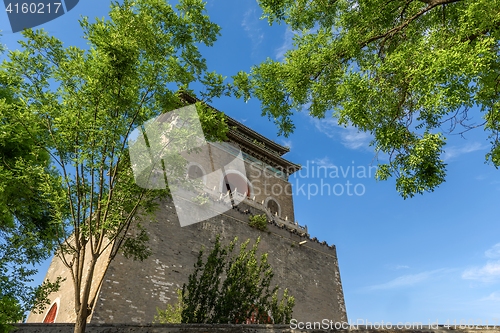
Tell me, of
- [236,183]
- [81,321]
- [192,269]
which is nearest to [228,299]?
[81,321]

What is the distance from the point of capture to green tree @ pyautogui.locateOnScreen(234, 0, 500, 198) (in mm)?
5121

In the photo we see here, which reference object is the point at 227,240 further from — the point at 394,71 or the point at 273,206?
the point at 394,71

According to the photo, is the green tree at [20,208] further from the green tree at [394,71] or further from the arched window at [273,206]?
the arched window at [273,206]

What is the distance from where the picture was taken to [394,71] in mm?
6090

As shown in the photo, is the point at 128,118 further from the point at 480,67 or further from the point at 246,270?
the point at 480,67

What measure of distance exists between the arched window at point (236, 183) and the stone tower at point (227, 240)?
0.07 m

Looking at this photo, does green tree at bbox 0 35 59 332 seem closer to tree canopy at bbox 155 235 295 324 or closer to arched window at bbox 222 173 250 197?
tree canopy at bbox 155 235 295 324

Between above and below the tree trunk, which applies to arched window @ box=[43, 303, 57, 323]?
above

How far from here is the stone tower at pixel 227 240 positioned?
10.7 meters

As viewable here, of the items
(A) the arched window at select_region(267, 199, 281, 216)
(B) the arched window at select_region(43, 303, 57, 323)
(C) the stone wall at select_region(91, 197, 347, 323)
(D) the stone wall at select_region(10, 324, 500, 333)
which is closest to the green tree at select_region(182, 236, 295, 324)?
(D) the stone wall at select_region(10, 324, 500, 333)

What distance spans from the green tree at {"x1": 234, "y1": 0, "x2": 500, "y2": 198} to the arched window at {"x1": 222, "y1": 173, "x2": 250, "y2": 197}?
12700 mm

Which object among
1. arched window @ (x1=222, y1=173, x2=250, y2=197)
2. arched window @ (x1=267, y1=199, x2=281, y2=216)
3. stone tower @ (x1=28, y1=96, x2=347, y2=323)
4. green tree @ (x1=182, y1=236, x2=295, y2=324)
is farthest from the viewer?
arched window @ (x1=267, y1=199, x2=281, y2=216)

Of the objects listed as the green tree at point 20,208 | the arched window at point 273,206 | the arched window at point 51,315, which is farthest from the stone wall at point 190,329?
the arched window at point 273,206

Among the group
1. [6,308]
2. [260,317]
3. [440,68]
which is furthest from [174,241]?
[440,68]
